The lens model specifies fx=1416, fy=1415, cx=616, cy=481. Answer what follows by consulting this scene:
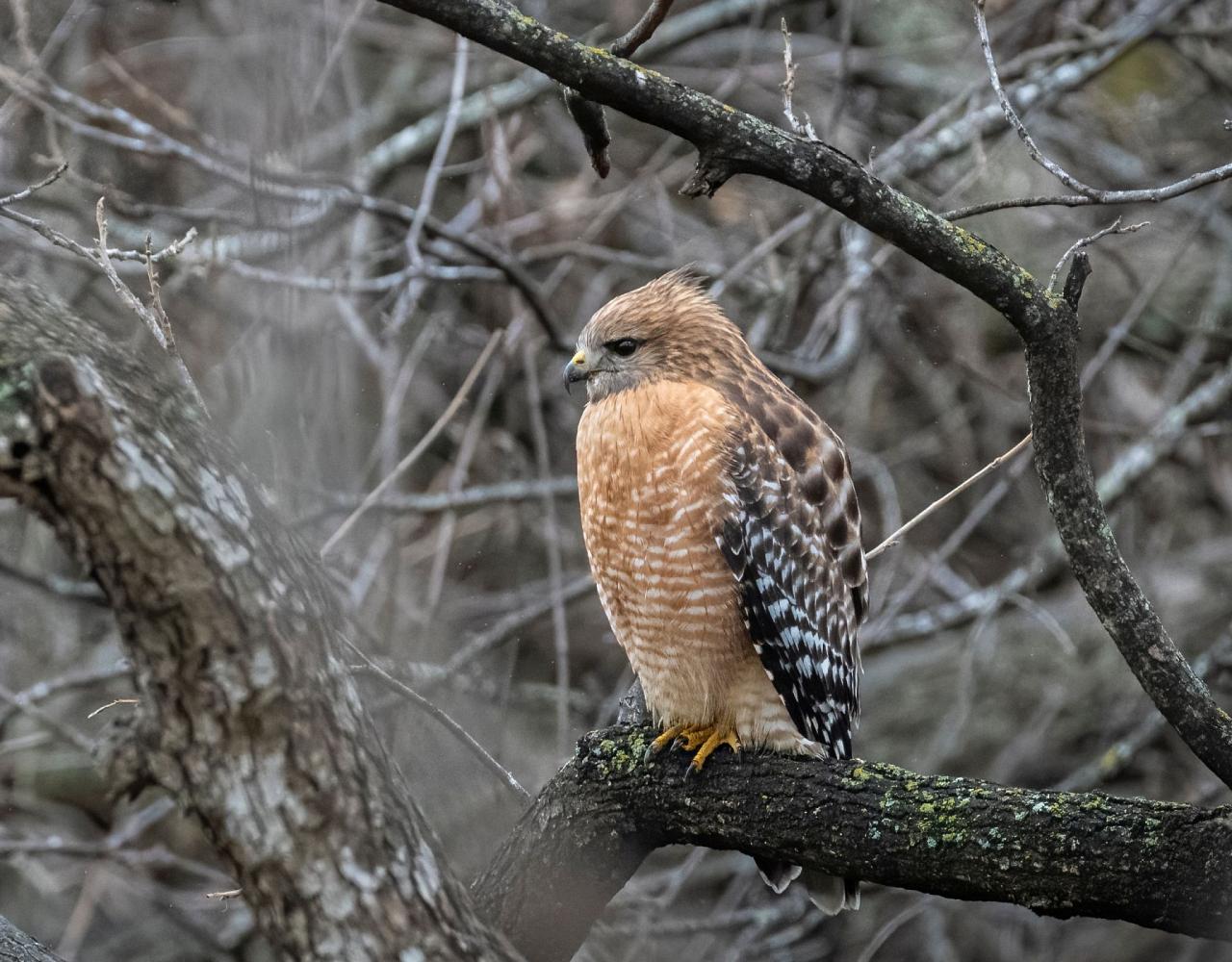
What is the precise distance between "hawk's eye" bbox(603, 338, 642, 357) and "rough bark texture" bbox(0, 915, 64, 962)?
1854 mm

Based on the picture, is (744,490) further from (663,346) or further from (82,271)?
(82,271)

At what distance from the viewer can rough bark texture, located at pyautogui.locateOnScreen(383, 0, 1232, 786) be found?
2.46 metres

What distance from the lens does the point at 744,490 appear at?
3.30 metres

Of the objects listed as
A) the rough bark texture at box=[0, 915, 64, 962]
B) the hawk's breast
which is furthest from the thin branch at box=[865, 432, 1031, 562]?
the rough bark texture at box=[0, 915, 64, 962]

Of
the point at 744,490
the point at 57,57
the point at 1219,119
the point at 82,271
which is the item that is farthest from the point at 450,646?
the point at 1219,119

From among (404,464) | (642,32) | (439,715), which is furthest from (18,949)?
(642,32)

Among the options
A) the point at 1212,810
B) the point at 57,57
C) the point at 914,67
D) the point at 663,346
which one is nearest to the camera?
the point at 1212,810

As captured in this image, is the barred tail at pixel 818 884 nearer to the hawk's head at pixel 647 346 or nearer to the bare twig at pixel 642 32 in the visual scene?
the hawk's head at pixel 647 346

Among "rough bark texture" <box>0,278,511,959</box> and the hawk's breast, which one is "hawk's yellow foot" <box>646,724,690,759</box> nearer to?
the hawk's breast

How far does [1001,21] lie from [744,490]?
416cm

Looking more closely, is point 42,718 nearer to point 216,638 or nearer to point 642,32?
point 216,638

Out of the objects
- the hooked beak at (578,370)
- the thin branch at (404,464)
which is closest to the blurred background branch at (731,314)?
the thin branch at (404,464)

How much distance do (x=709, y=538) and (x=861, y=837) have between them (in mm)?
852

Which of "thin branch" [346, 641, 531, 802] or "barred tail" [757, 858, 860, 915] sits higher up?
"thin branch" [346, 641, 531, 802]
